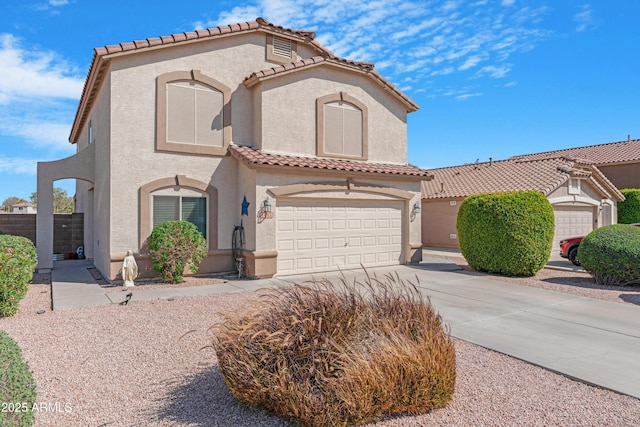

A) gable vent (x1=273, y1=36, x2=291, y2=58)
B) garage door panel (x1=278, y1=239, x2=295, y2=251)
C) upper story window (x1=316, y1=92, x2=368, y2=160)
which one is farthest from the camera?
gable vent (x1=273, y1=36, x2=291, y2=58)

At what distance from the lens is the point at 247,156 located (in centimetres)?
1255

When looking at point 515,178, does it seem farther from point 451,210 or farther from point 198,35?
point 198,35

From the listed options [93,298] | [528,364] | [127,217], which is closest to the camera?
[528,364]

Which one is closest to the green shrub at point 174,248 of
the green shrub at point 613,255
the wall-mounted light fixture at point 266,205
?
the wall-mounted light fixture at point 266,205

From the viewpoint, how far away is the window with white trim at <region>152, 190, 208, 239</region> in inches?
493

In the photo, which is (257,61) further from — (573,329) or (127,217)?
(573,329)

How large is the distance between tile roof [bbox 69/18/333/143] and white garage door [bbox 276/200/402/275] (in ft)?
18.9

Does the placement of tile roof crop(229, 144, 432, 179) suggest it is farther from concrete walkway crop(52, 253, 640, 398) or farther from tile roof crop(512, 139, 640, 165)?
tile roof crop(512, 139, 640, 165)

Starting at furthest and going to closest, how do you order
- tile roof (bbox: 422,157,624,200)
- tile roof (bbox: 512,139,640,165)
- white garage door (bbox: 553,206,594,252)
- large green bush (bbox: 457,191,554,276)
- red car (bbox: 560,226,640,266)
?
1. tile roof (bbox: 512,139,640,165)
2. tile roof (bbox: 422,157,624,200)
3. white garage door (bbox: 553,206,594,252)
4. red car (bbox: 560,226,640,266)
5. large green bush (bbox: 457,191,554,276)

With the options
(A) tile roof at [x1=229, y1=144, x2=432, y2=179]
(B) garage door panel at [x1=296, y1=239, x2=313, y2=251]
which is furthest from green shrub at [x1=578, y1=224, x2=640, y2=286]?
(B) garage door panel at [x1=296, y1=239, x2=313, y2=251]

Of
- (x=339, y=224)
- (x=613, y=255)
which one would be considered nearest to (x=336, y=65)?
(x=339, y=224)

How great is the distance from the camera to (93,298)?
9.91m

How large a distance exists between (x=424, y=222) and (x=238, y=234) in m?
14.6

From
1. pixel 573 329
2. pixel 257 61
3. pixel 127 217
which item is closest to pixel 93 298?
pixel 127 217
